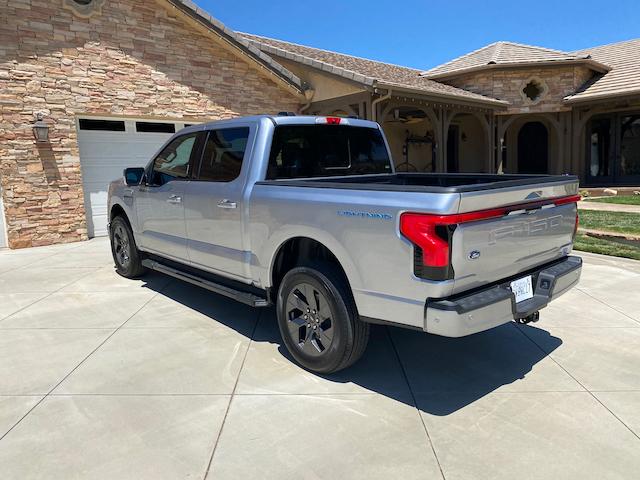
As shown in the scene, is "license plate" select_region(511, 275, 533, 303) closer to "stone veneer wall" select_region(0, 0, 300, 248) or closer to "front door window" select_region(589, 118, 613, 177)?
"stone veneer wall" select_region(0, 0, 300, 248)

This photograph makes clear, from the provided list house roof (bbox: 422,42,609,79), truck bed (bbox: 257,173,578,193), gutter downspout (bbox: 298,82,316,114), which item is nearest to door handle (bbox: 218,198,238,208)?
truck bed (bbox: 257,173,578,193)

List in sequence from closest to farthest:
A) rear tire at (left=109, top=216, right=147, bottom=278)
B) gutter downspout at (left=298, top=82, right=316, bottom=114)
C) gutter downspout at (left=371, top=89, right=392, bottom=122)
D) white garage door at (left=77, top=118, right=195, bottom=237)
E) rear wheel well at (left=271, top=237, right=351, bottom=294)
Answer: rear wheel well at (left=271, top=237, right=351, bottom=294), rear tire at (left=109, top=216, right=147, bottom=278), white garage door at (left=77, top=118, right=195, bottom=237), gutter downspout at (left=371, top=89, right=392, bottom=122), gutter downspout at (left=298, top=82, right=316, bottom=114)

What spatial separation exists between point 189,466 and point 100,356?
198cm

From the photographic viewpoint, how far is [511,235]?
130 inches

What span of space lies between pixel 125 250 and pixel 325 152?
369 cm

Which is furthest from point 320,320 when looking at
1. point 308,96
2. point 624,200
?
point 624,200

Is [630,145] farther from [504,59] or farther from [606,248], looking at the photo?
[606,248]

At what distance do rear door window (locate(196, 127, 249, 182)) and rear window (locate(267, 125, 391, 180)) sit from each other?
347 millimetres

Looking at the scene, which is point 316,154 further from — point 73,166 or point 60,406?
point 73,166

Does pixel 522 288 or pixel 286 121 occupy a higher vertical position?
pixel 286 121

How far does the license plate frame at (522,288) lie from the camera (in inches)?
134

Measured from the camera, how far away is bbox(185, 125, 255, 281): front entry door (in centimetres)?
436

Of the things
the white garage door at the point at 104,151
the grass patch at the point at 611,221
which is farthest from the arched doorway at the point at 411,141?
the white garage door at the point at 104,151

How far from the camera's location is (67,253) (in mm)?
9320
